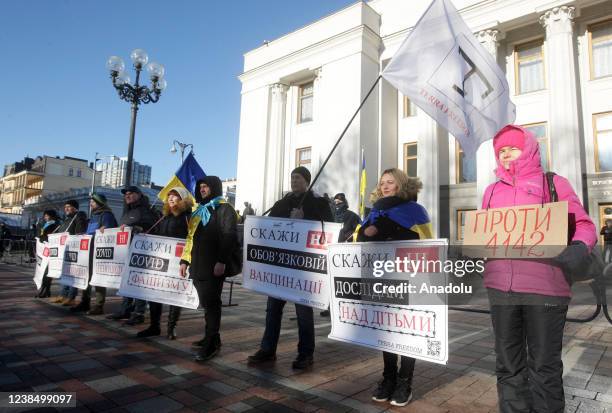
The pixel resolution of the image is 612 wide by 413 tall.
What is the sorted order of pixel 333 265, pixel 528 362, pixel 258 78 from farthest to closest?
pixel 258 78 → pixel 333 265 → pixel 528 362

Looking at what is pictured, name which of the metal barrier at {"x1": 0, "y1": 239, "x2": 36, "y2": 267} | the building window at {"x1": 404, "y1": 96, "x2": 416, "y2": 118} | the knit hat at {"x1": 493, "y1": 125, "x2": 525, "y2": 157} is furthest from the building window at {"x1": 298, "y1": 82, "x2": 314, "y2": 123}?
the knit hat at {"x1": 493, "y1": 125, "x2": 525, "y2": 157}

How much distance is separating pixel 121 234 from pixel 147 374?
3049 millimetres

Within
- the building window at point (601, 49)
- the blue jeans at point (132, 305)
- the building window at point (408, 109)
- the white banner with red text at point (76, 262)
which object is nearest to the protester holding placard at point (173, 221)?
the blue jeans at point (132, 305)

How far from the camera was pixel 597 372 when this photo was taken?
12.5 feet

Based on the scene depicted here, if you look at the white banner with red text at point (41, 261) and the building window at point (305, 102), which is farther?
the building window at point (305, 102)

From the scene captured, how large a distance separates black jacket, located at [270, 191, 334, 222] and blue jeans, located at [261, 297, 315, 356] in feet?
2.89

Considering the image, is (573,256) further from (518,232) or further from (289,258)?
(289,258)

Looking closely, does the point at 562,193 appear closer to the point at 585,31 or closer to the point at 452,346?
the point at 452,346

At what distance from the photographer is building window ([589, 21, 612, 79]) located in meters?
17.3

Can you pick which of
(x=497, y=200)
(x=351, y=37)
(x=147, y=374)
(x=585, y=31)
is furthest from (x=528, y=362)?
(x=351, y=37)

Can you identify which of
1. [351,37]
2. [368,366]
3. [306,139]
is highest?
[351,37]

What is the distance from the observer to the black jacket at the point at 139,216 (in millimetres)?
6086

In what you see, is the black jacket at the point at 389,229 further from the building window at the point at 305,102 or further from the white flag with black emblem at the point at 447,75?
the building window at the point at 305,102

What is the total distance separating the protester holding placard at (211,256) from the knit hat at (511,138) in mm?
2689
